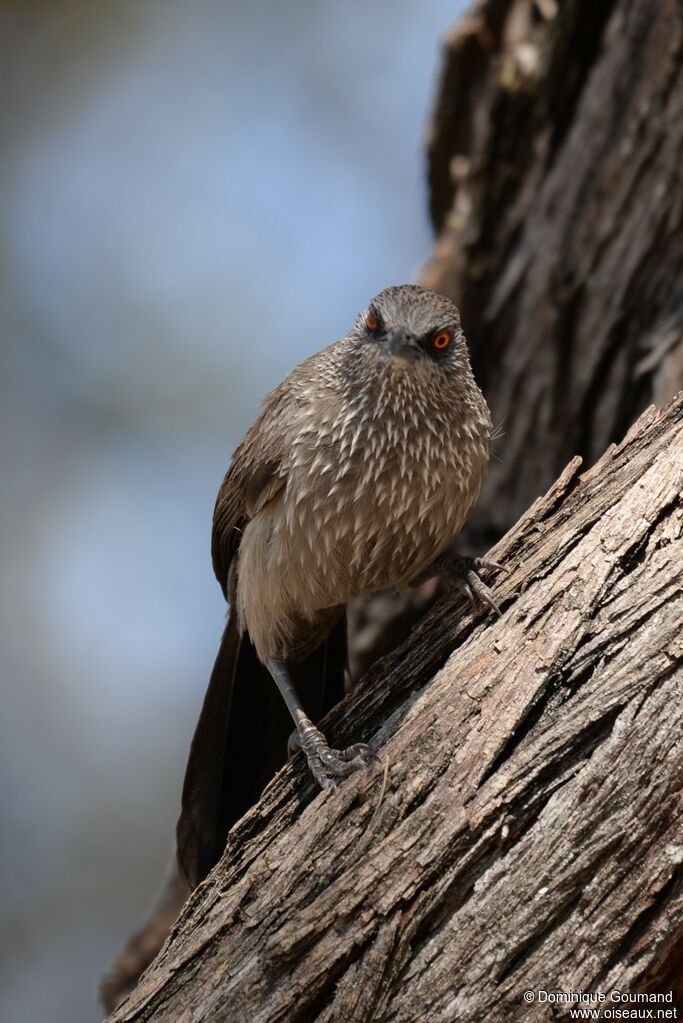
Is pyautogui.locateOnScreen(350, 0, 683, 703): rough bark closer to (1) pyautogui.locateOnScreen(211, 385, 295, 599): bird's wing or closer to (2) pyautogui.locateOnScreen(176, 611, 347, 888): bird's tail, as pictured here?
(2) pyautogui.locateOnScreen(176, 611, 347, 888): bird's tail

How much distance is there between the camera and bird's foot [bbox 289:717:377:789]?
379cm

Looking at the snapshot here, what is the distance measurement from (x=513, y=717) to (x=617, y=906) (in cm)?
61

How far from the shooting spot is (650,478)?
3.72m

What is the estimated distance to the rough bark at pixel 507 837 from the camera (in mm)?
3150

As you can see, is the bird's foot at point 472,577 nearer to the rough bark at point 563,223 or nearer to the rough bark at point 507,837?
the rough bark at point 507,837

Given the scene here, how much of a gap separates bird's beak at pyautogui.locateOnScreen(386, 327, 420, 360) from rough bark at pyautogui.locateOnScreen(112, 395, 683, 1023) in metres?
0.95

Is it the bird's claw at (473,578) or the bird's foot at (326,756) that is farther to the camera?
the bird's claw at (473,578)

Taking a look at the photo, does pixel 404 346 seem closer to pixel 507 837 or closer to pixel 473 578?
pixel 473 578

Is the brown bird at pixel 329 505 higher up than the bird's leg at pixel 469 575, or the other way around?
→ the brown bird at pixel 329 505

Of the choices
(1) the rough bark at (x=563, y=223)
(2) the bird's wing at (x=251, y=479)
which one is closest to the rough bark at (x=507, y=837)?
(2) the bird's wing at (x=251, y=479)

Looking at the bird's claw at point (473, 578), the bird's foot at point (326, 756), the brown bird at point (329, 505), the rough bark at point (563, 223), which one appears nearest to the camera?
the bird's foot at point (326, 756)

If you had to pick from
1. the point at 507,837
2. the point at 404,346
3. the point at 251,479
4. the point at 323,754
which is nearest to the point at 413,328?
the point at 404,346

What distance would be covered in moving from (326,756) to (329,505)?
98cm

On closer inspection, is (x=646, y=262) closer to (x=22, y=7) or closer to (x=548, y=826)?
(x=548, y=826)
